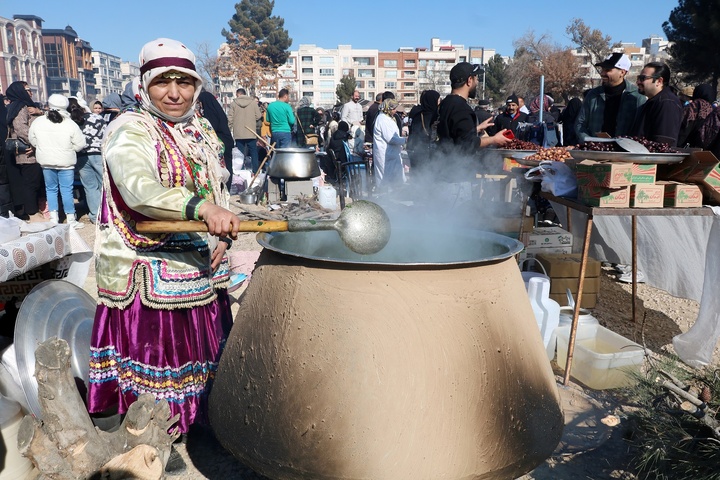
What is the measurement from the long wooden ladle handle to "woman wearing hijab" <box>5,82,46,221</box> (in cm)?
770

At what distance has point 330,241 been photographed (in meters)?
2.59

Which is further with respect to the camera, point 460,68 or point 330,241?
point 460,68

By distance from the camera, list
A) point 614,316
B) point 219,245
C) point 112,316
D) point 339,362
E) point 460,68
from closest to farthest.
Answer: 1. point 339,362
2. point 112,316
3. point 219,245
4. point 614,316
5. point 460,68

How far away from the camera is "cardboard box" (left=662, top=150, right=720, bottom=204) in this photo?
324 cm

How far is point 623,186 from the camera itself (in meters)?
3.16

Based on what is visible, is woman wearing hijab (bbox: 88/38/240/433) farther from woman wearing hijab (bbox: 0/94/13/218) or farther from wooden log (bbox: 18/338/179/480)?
woman wearing hijab (bbox: 0/94/13/218)

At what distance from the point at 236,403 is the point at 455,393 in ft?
2.56

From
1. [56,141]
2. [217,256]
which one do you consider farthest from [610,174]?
[56,141]

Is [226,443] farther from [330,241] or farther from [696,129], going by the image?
[696,129]

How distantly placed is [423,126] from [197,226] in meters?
5.33

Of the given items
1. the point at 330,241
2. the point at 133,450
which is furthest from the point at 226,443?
the point at 330,241

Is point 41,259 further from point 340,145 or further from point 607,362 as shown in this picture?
point 340,145

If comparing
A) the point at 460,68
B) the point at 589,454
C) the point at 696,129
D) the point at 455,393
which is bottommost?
the point at 589,454

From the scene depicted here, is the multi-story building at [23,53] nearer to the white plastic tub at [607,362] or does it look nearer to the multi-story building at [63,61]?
the multi-story building at [63,61]
